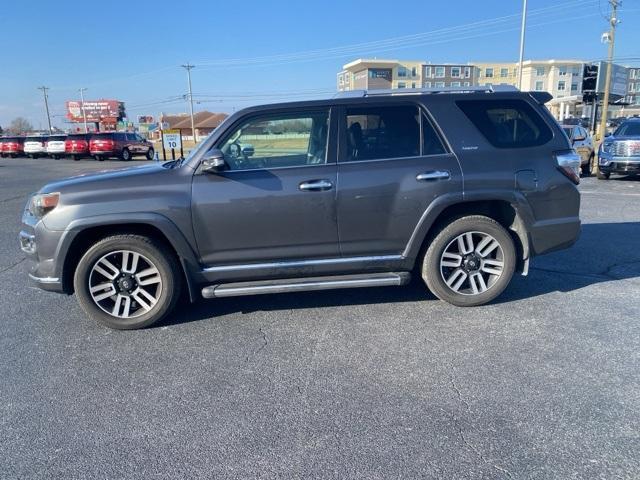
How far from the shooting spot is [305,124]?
4348mm

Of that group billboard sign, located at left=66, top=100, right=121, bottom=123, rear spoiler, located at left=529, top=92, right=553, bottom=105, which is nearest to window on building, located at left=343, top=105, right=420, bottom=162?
rear spoiler, located at left=529, top=92, right=553, bottom=105

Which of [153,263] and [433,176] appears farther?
[433,176]

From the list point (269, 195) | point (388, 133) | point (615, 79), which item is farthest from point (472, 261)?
point (615, 79)

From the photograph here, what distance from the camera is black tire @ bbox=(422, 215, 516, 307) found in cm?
434

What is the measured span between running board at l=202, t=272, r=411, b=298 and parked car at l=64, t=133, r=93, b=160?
1225 inches

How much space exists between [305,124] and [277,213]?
0.91 m

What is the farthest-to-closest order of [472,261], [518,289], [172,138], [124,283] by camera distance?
1. [172,138]
2. [518,289]
3. [472,261]
4. [124,283]

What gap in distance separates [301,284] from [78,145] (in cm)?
3205

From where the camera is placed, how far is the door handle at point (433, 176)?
4188mm

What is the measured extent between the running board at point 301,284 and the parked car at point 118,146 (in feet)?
94.0

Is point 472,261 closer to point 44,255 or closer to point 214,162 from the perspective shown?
point 214,162

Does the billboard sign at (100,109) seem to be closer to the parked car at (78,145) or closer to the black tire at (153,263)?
the parked car at (78,145)

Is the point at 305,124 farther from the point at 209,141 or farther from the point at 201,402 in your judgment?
the point at 201,402

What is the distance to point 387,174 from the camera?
13.7 ft
